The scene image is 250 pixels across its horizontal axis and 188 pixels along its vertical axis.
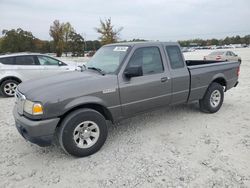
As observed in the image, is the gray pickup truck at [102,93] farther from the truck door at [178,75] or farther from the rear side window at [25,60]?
the rear side window at [25,60]

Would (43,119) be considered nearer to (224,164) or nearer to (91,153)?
(91,153)

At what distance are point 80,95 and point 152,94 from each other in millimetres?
1485

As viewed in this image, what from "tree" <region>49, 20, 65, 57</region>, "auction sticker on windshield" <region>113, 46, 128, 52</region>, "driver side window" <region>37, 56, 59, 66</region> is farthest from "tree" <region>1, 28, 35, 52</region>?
"auction sticker on windshield" <region>113, 46, 128, 52</region>

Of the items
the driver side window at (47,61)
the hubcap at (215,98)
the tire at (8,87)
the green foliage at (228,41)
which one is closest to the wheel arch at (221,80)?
the hubcap at (215,98)

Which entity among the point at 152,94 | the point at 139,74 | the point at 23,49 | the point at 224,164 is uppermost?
the point at 23,49

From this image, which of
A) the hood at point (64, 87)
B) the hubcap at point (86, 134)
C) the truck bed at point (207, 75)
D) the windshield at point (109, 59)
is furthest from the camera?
the truck bed at point (207, 75)

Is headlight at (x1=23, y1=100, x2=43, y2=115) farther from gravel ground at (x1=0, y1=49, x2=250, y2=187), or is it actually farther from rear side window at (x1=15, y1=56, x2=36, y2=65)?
rear side window at (x1=15, y1=56, x2=36, y2=65)

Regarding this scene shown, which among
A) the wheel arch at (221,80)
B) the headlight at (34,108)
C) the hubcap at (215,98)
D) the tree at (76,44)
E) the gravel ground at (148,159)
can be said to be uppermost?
the tree at (76,44)

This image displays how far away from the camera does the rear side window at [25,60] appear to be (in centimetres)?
805

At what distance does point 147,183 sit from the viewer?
9.16 feet

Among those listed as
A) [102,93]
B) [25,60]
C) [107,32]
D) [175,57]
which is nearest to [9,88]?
[25,60]

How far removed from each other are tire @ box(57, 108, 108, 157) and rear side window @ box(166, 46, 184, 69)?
2.01 meters

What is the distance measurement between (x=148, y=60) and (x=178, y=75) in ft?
2.63

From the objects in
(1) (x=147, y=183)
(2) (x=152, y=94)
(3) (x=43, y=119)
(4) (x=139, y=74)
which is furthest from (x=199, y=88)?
(3) (x=43, y=119)
